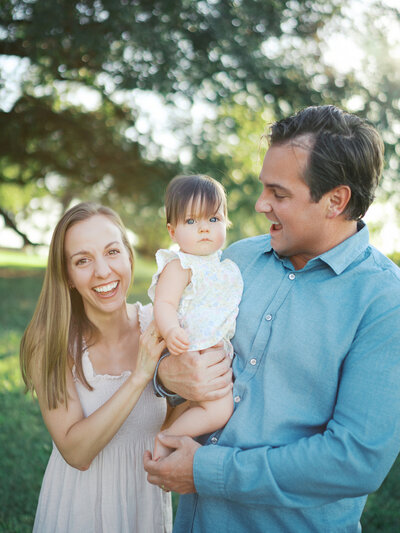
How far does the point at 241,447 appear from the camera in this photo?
209 cm

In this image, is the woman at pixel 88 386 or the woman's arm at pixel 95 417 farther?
the woman at pixel 88 386

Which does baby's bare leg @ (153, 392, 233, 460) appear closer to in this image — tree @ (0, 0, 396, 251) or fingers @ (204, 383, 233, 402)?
fingers @ (204, 383, 233, 402)

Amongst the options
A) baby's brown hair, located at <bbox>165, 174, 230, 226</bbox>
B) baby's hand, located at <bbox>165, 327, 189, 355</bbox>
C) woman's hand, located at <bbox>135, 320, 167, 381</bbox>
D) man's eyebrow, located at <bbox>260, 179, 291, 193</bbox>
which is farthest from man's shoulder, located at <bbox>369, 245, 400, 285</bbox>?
woman's hand, located at <bbox>135, 320, 167, 381</bbox>

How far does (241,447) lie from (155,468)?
0.41 m

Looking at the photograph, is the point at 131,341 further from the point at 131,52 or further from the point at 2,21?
the point at 2,21

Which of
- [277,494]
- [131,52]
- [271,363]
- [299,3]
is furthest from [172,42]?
[277,494]

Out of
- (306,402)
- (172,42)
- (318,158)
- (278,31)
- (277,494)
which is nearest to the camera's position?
(277,494)

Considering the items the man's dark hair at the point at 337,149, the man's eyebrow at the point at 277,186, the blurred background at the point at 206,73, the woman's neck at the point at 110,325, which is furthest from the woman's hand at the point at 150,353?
the blurred background at the point at 206,73

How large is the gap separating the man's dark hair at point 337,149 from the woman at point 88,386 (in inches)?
44.5

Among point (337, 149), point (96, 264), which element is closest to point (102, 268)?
point (96, 264)

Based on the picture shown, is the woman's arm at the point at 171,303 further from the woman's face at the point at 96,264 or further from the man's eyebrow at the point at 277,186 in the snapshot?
the man's eyebrow at the point at 277,186

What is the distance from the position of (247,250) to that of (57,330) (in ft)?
3.72

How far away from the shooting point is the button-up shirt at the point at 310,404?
1855 millimetres

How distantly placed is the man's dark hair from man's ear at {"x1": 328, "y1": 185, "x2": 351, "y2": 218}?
0.02 m
